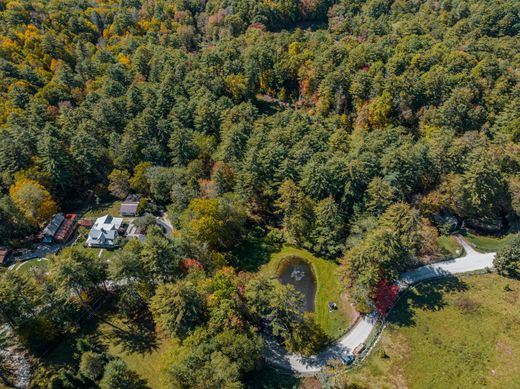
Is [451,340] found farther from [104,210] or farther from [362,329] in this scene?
[104,210]

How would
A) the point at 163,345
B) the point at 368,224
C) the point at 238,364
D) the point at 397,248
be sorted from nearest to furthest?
1. the point at 238,364
2. the point at 163,345
3. the point at 397,248
4. the point at 368,224

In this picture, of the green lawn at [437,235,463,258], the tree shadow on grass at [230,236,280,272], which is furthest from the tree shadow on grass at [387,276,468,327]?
the tree shadow on grass at [230,236,280,272]

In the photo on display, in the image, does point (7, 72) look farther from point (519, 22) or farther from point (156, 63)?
point (519, 22)

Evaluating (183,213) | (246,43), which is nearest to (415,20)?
(246,43)

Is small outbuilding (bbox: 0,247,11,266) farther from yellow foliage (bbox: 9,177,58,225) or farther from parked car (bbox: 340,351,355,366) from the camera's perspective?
parked car (bbox: 340,351,355,366)

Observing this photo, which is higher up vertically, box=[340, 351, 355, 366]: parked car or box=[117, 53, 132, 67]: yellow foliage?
box=[117, 53, 132, 67]: yellow foliage

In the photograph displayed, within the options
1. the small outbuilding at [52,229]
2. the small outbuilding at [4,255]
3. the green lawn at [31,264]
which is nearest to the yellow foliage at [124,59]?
the small outbuilding at [52,229]

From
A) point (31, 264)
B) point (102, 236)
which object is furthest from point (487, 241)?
point (31, 264)

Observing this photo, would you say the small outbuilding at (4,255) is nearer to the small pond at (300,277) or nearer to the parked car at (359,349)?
the small pond at (300,277)
